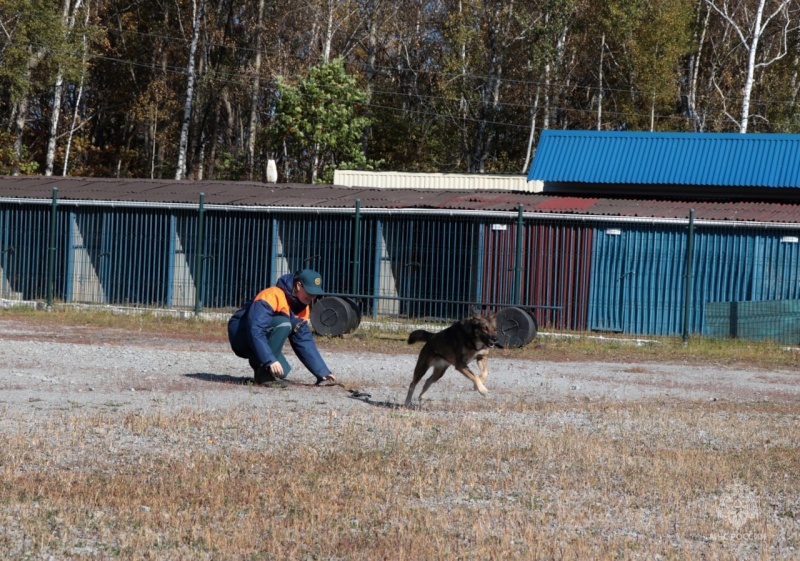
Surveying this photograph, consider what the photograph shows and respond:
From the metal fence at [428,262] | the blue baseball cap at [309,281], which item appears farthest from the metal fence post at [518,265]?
the blue baseball cap at [309,281]

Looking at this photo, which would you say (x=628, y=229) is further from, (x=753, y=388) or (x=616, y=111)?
(x=616, y=111)

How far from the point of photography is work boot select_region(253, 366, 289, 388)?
12.9m

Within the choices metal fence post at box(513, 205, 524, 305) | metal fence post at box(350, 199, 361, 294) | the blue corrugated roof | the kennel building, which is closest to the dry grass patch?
metal fence post at box(513, 205, 524, 305)

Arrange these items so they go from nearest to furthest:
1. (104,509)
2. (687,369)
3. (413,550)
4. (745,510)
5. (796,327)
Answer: (413,550)
(104,509)
(745,510)
(687,369)
(796,327)

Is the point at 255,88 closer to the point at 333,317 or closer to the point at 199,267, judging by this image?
the point at 199,267

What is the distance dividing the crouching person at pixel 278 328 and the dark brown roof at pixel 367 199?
10122 millimetres

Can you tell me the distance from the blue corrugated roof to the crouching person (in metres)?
16.7

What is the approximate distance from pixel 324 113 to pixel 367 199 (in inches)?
777

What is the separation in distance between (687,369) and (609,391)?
3.49 m

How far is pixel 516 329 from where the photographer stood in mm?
18922

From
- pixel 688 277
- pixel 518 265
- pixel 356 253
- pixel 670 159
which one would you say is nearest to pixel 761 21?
pixel 670 159

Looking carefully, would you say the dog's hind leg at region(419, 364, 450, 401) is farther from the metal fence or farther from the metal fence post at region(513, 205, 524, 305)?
the metal fence post at region(513, 205, 524, 305)

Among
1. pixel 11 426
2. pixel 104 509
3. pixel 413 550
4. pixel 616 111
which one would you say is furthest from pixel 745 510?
pixel 616 111

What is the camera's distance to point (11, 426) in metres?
9.63
